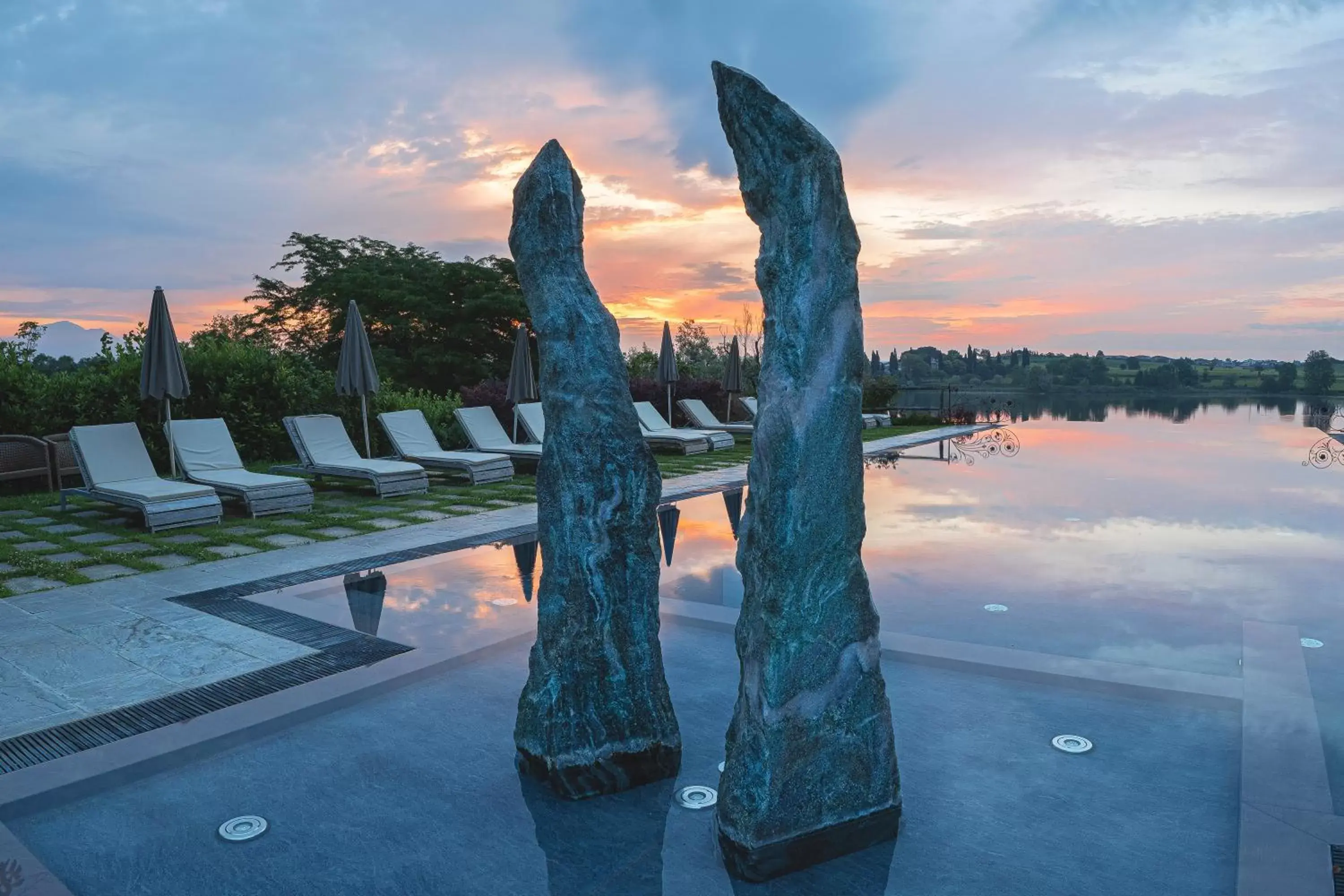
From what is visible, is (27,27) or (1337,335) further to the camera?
(1337,335)

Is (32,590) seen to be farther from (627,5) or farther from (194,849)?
(627,5)

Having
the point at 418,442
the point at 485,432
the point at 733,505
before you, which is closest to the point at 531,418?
the point at 485,432

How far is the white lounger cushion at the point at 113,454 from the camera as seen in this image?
9750 mm

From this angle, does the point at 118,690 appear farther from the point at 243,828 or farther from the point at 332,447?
the point at 332,447

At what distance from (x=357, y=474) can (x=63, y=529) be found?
3240 millimetres

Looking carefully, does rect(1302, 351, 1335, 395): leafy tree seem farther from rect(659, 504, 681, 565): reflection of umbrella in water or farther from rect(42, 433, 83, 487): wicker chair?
rect(42, 433, 83, 487): wicker chair

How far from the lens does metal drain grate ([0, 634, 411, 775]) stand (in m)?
3.76

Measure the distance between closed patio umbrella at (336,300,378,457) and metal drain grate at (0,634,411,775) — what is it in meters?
7.75

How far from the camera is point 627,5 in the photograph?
23.7 feet

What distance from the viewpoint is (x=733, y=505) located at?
10672 mm

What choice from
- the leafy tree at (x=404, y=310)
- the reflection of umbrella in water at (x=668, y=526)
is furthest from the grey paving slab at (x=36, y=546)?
the leafy tree at (x=404, y=310)

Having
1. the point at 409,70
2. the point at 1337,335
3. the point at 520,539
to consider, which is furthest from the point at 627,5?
the point at 1337,335

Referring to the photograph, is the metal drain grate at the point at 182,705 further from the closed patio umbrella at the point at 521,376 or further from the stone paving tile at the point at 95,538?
the closed patio umbrella at the point at 521,376

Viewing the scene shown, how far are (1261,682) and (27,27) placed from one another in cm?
1509
